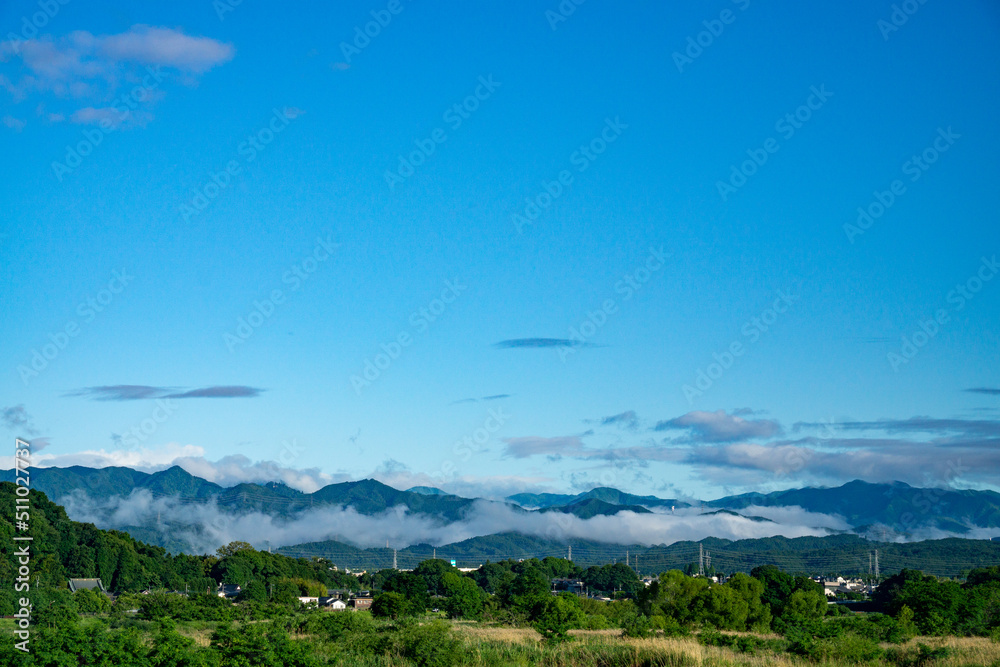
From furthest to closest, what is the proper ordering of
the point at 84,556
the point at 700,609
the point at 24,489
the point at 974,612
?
the point at 84,556 → the point at 700,609 → the point at 974,612 → the point at 24,489

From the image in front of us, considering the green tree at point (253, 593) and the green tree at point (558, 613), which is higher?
the green tree at point (558, 613)

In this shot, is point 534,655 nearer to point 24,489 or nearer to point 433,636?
point 433,636

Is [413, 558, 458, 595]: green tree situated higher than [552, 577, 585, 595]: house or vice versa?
[413, 558, 458, 595]: green tree

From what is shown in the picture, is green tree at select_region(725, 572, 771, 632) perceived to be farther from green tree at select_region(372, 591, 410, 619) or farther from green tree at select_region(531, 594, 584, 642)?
green tree at select_region(372, 591, 410, 619)

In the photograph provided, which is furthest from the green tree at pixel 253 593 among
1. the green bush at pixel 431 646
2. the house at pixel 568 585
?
the house at pixel 568 585

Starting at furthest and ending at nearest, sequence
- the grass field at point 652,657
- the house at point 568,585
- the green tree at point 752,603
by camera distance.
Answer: the house at point 568,585 < the green tree at point 752,603 < the grass field at point 652,657

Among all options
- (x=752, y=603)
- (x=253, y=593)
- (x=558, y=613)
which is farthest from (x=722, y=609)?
(x=253, y=593)

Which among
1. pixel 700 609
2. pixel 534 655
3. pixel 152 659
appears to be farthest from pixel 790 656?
pixel 700 609

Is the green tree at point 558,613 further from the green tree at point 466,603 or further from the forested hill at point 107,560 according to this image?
the forested hill at point 107,560

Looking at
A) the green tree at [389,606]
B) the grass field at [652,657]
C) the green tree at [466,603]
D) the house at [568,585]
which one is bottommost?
the house at [568,585]

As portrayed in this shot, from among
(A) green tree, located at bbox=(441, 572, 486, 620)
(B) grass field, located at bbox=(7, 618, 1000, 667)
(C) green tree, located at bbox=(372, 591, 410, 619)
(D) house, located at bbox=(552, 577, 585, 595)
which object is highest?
(B) grass field, located at bbox=(7, 618, 1000, 667)

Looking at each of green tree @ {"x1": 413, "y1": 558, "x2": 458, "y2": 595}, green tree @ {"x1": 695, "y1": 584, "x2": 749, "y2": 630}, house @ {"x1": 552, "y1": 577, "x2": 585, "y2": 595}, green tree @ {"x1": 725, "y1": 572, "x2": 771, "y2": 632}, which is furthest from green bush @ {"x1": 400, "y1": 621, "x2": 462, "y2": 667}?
house @ {"x1": 552, "y1": 577, "x2": 585, "y2": 595}

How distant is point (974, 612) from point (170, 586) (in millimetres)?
79886

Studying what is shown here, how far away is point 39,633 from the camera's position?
917 inches
